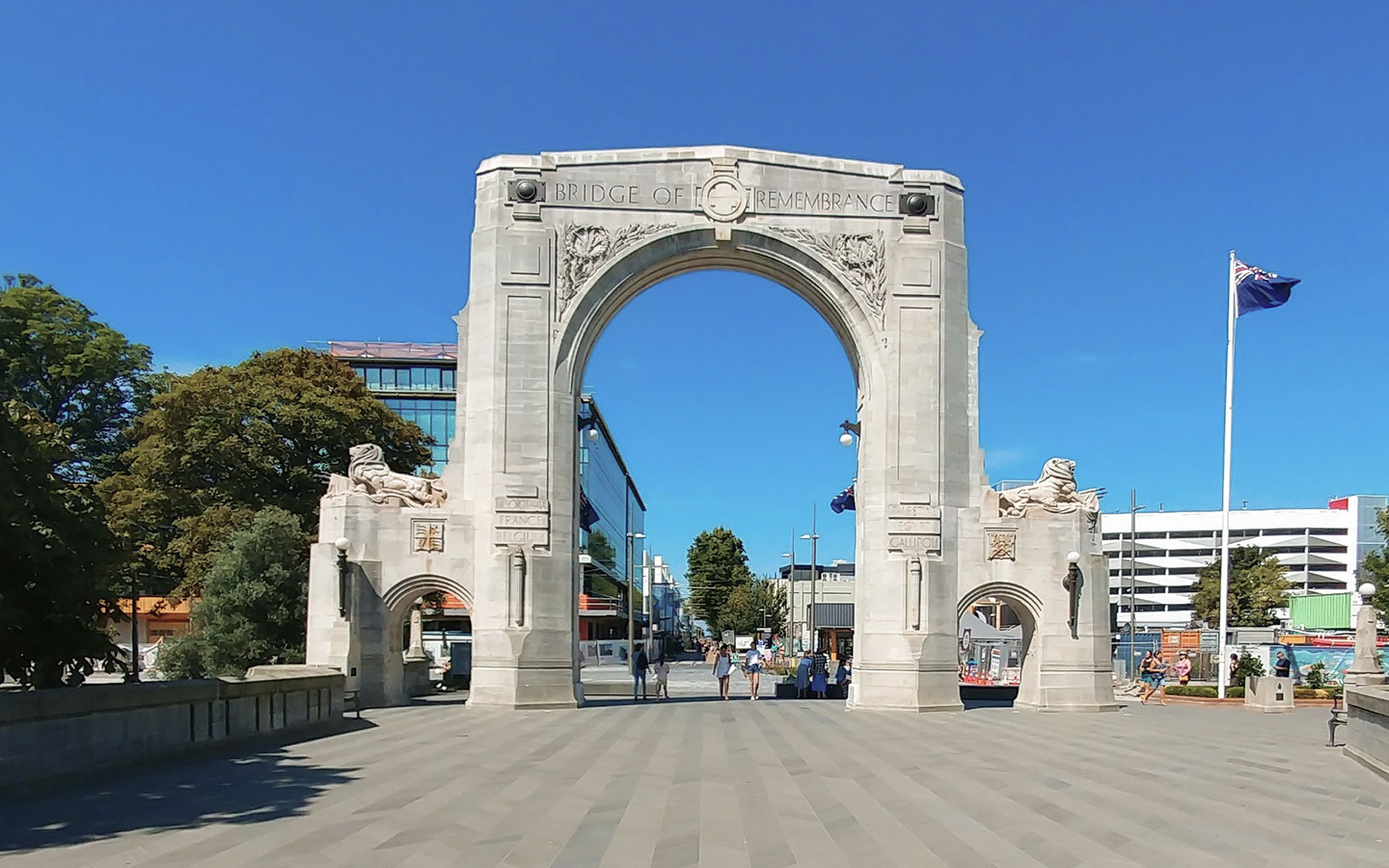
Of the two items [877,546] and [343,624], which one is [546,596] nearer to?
[343,624]

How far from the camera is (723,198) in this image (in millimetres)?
27484

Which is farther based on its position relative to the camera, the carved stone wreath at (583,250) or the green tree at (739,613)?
the green tree at (739,613)

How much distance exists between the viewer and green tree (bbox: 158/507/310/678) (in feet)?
101

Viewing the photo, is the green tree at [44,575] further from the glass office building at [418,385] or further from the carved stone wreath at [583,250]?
the glass office building at [418,385]

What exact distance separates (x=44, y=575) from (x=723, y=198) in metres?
18.3

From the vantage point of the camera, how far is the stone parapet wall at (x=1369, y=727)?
13.7 meters

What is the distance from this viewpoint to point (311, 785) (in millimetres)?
12117

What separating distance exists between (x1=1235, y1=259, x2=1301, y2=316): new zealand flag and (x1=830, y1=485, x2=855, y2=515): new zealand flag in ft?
40.7

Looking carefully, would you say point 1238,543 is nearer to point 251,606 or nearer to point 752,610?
point 752,610

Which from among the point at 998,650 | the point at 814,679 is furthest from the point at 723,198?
the point at 998,650

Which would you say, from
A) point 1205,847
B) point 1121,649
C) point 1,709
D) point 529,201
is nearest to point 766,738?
point 1205,847

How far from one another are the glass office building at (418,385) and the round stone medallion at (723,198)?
44.5 metres

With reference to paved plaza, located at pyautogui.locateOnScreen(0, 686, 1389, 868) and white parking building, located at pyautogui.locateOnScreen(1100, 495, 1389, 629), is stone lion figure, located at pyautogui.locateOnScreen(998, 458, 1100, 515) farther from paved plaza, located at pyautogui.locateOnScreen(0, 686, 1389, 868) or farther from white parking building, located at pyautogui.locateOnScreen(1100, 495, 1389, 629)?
white parking building, located at pyautogui.locateOnScreen(1100, 495, 1389, 629)

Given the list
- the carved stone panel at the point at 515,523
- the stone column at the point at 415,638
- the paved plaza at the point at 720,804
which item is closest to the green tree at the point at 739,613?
the stone column at the point at 415,638
